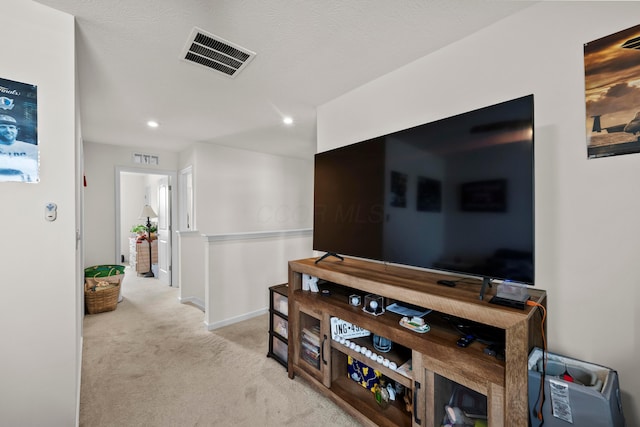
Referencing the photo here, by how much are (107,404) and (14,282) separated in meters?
1.12

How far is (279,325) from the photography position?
235 cm

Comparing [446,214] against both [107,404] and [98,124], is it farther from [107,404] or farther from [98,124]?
[98,124]

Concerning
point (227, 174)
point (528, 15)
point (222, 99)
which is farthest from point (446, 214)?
point (227, 174)

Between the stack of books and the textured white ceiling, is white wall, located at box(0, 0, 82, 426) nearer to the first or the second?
the textured white ceiling

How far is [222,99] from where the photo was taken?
8.19ft

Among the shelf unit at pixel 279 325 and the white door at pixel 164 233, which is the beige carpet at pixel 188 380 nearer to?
the shelf unit at pixel 279 325

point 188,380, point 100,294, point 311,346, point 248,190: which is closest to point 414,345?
point 311,346

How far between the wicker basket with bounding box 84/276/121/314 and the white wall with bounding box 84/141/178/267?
2.28 feet

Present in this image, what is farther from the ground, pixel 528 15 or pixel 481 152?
pixel 528 15

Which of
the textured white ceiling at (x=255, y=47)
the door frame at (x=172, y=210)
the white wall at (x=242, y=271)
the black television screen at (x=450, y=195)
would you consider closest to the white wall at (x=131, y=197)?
the door frame at (x=172, y=210)

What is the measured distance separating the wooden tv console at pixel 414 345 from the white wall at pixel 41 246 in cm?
136

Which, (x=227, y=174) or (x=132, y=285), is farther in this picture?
(x=132, y=285)

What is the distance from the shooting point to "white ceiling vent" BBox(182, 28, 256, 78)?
163cm

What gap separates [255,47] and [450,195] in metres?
1.54
